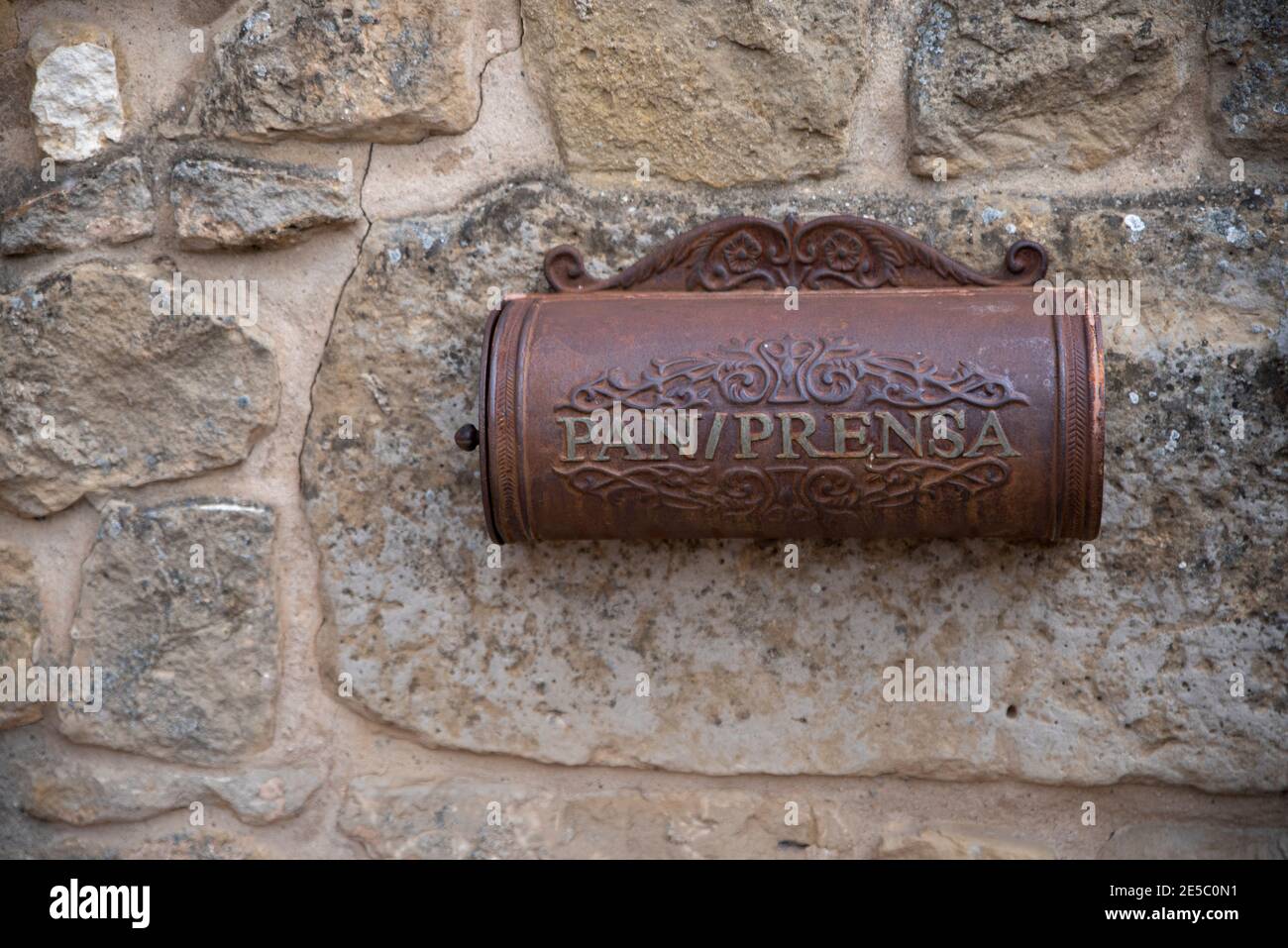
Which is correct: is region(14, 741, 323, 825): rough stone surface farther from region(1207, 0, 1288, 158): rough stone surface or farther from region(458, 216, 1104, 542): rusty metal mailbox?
region(1207, 0, 1288, 158): rough stone surface

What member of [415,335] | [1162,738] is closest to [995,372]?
[1162,738]

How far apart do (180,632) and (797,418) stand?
77cm

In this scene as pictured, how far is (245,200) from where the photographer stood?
48.4 inches

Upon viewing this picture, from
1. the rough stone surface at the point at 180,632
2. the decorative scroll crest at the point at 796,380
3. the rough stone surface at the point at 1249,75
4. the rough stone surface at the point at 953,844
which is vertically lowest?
the rough stone surface at the point at 953,844

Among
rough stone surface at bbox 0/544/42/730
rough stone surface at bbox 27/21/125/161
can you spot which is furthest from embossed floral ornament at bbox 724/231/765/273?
rough stone surface at bbox 0/544/42/730

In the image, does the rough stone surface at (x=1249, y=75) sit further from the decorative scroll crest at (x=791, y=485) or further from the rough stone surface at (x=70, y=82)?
the rough stone surface at (x=70, y=82)

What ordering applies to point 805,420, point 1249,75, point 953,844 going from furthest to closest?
point 953,844
point 1249,75
point 805,420

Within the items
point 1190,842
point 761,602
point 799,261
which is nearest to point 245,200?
point 799,261

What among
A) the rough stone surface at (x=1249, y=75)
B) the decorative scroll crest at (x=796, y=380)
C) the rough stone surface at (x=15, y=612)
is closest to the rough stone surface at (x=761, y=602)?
the rough stone surface at (x=1249, y=75)

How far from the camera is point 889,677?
1.25m

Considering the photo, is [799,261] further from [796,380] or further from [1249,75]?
[1249,75]

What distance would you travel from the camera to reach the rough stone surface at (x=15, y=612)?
50.5 inches

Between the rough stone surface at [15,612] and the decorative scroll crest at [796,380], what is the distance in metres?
0.73

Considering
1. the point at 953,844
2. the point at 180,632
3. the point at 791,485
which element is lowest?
the point at 953,844
